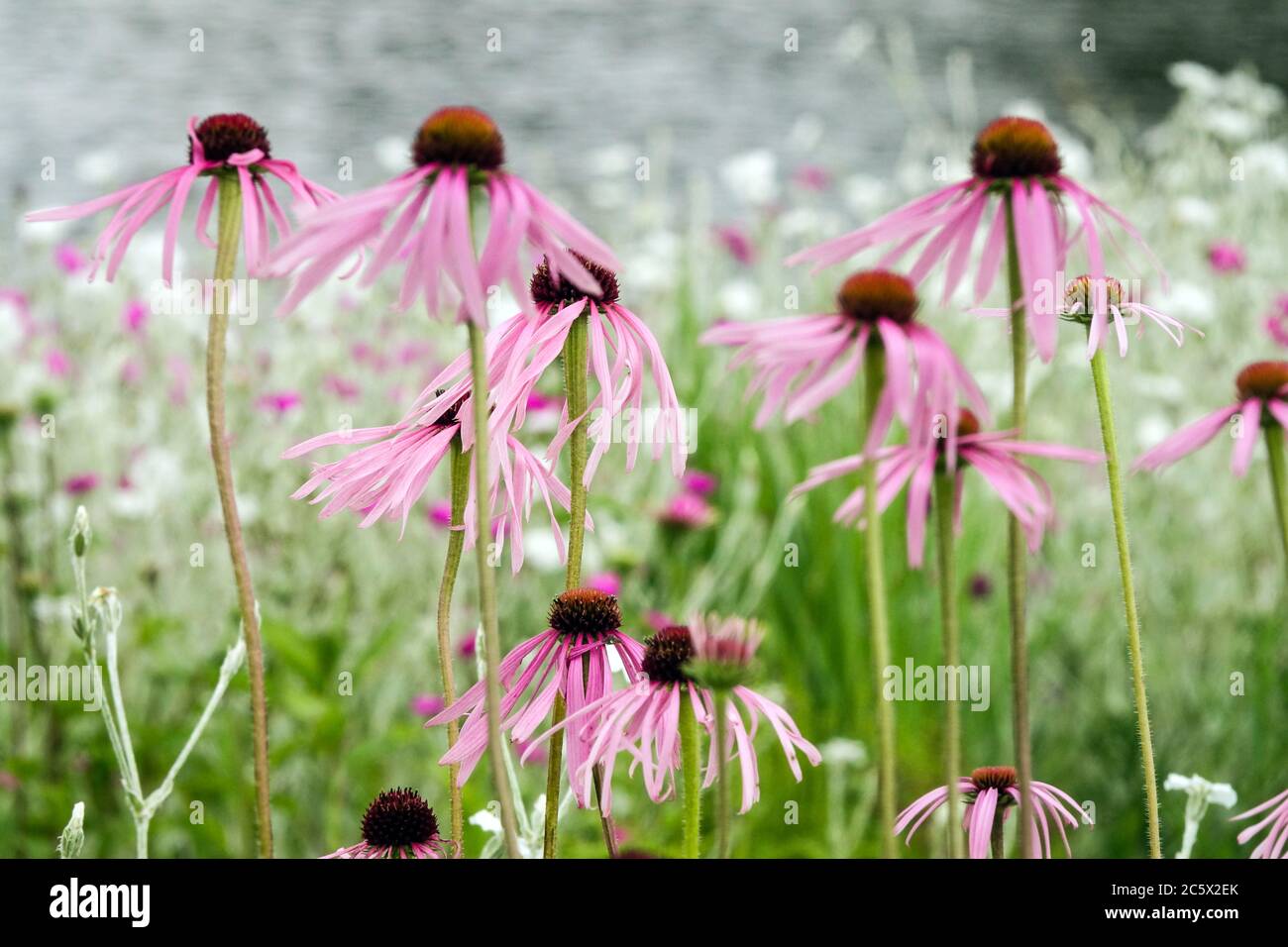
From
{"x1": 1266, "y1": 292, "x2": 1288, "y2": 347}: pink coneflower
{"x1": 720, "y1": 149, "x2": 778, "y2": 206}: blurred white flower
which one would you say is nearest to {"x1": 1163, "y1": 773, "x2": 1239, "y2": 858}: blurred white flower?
{"x1": 1266, "y1": 292, "x2": 1288, "y2": 347}: pink coneflower

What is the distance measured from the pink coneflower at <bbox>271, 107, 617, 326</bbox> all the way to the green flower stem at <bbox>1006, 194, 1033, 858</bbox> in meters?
0.11

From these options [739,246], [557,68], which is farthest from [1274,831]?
[557,68]

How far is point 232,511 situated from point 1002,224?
0.24m

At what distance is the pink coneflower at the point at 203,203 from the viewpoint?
1.39 feet

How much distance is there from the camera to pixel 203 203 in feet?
1.51

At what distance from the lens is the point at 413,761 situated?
1.71 metres

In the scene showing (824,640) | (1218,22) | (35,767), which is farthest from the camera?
(1218,22)

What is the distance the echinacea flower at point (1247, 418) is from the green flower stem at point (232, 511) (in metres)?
0.28

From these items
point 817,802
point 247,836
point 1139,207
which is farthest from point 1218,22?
point 247,836

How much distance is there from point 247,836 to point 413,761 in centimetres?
28

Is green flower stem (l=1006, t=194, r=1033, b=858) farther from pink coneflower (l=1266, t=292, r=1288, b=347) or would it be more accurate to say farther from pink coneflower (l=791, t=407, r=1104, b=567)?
pink coneflower (l=1266, t=292, r=1288, b=347)

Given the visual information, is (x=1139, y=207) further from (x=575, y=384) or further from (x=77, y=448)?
Answer: (x=575, y=384)

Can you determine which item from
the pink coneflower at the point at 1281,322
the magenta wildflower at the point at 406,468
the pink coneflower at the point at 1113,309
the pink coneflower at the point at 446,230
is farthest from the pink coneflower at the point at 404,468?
the pink coneflower at the point at 1281,322

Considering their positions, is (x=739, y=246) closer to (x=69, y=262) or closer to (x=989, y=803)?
(x=69, y=262)
